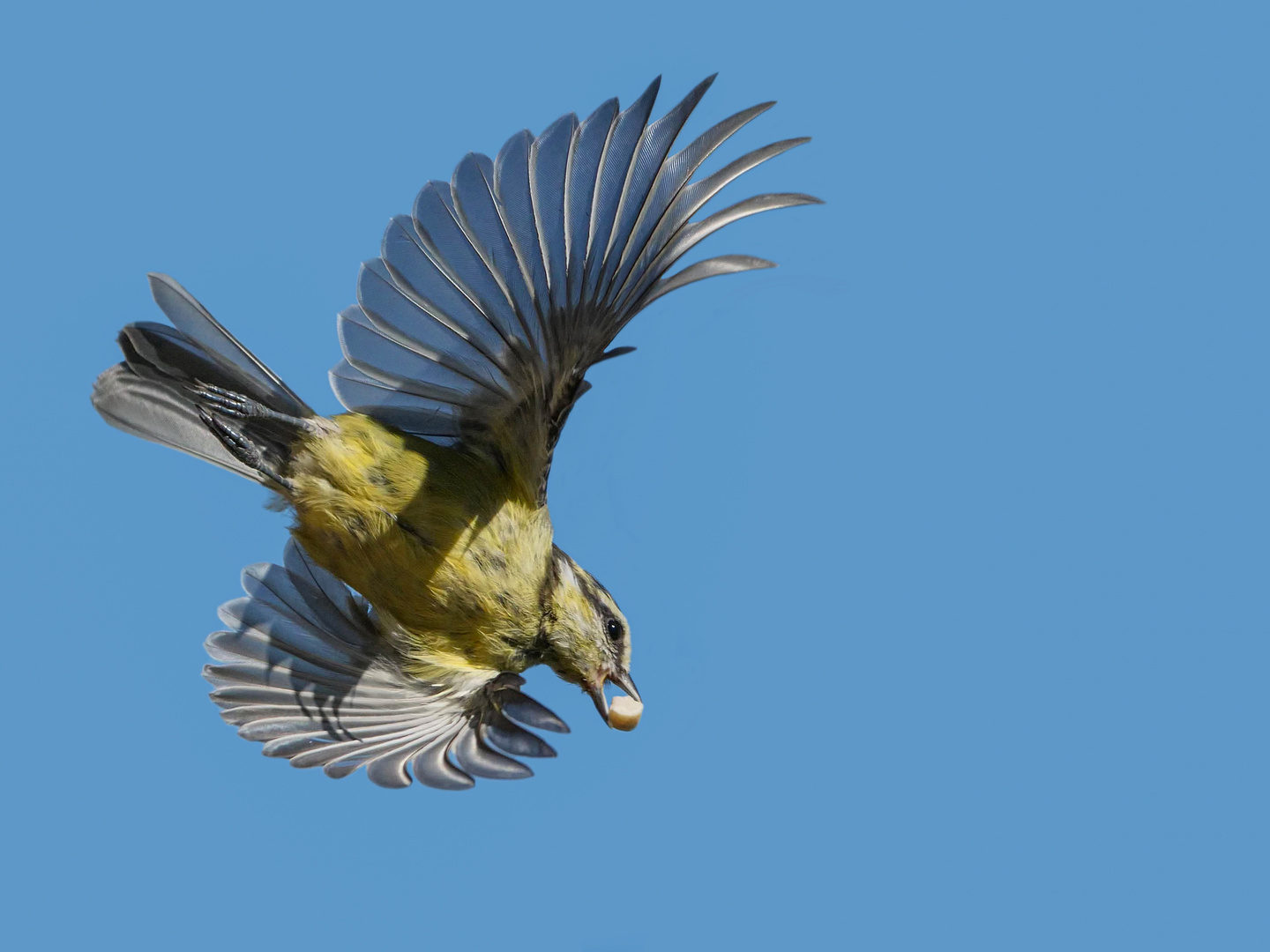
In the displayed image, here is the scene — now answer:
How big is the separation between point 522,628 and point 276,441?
1.02 m

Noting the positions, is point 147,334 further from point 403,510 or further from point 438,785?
point 438,785

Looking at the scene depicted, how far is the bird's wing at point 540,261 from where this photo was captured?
3.99 meters

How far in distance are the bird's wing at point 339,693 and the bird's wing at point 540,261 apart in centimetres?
114

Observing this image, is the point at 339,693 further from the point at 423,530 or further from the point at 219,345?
the point at 219,345

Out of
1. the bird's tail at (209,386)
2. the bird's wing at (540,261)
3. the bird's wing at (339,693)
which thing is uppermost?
the bird's wing at (540,261)

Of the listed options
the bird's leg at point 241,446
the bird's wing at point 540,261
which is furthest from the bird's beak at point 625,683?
the bird's leg at point 241,446

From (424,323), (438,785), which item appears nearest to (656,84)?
(424,323)

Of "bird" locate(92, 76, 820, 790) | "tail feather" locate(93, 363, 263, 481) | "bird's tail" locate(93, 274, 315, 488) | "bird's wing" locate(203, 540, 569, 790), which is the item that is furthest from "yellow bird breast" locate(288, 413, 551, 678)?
"bird's wing" locate(203, 540, 569, 790)

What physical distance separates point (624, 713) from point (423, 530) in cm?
97

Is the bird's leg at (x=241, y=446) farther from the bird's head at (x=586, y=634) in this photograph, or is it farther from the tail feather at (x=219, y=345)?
the bird's head at (x=586, y=634)

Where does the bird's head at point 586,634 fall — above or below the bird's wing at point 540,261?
below

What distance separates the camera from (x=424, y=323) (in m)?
4.29

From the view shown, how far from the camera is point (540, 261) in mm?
4117

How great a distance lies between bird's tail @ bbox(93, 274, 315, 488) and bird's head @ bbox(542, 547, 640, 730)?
3.20ft
